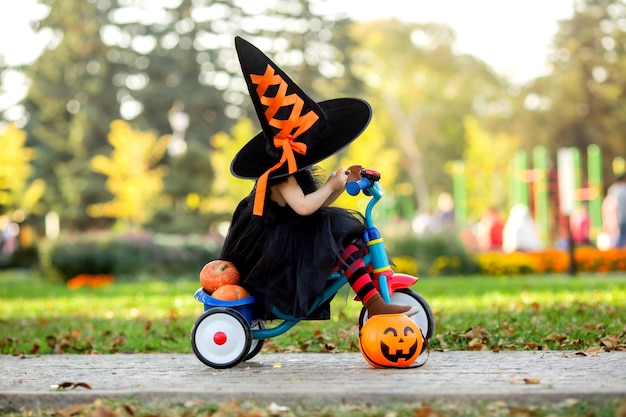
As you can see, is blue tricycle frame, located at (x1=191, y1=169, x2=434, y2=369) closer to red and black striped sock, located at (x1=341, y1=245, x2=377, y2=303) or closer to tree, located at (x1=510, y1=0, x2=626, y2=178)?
red and black striped sock, located at (x1=341, y1=245, x2=377, y2=303)

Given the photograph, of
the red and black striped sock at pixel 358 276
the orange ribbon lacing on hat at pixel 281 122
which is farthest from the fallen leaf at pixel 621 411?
the orange ribbon lacing on hat at pixel 281 122

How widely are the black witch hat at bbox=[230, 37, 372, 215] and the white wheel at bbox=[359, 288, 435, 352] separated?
0.94 metres

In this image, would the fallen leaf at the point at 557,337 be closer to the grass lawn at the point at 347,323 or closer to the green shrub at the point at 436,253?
the grass lawn at the point at 347,323

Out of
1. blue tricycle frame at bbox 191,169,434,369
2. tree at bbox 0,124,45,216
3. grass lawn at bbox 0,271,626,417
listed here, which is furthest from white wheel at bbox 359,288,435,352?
tree at bbox 0,124,45,216

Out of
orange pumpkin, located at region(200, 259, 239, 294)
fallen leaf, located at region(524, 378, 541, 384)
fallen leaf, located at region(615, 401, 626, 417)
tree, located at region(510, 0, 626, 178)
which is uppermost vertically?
tree, located at region(510, 0, 626, 178)

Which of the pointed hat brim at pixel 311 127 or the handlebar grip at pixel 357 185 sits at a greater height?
the pointed hat brim at pixel 311 127

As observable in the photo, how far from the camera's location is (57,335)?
25.8 feet

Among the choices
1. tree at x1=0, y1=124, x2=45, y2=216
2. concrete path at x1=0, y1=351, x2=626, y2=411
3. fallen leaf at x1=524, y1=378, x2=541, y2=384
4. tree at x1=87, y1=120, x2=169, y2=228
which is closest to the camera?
concrete path at x1=0, y1=351, x2=626, y2=411

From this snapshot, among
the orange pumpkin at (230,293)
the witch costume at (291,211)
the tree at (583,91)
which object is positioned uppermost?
the tree at (583,91)

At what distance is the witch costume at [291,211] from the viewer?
17.0 feet

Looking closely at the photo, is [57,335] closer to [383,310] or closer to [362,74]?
[383,310]

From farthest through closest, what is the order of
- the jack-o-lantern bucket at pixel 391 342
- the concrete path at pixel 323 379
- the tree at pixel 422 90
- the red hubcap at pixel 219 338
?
the tree at pixel 422 90
the red hubcap at pixel 219 338
the jack-o-lantern bucket at pixel 391 342
the concrete path at pixel 323 379

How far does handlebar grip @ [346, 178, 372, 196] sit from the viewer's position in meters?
5.25

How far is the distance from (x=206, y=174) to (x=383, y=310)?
853 inches
